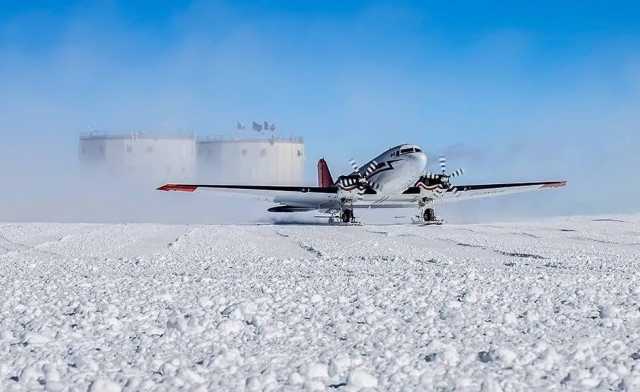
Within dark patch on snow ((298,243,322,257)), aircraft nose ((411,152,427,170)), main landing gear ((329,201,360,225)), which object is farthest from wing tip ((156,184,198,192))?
dark patch on snow ((298,243,322,257))

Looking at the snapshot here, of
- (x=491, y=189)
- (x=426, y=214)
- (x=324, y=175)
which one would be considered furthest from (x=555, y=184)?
(x=324, y=175)

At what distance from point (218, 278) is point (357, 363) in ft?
20.3

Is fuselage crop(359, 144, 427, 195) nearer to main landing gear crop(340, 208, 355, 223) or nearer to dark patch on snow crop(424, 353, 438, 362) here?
main landing gear crop(340, 208, 355, 223)

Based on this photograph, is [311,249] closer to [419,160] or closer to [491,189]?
[419,160]

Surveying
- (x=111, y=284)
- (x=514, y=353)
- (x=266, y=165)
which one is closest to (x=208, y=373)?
(x=514, y=353)

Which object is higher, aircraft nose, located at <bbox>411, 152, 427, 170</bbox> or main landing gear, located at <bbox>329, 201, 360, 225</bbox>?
aircraft nose, located at <bbox>411, 152, 427, 170</bbox>

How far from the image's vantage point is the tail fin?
2050 inches

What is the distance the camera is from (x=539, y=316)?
744cm

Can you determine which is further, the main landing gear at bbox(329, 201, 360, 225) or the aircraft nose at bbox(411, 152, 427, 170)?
the main landing gear at bbox(329, 201, 360, 225)

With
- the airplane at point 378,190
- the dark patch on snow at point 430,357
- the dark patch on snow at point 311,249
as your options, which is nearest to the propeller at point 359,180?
the airplane at point 378,190

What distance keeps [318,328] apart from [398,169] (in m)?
32.2

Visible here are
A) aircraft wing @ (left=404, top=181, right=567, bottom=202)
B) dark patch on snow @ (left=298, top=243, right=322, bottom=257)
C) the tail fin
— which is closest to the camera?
dark patch on snow @ (left=298, top=243, right=322, bottom=257)

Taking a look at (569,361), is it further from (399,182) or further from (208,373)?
(399,182)

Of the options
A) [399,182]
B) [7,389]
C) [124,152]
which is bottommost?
[7,389]
